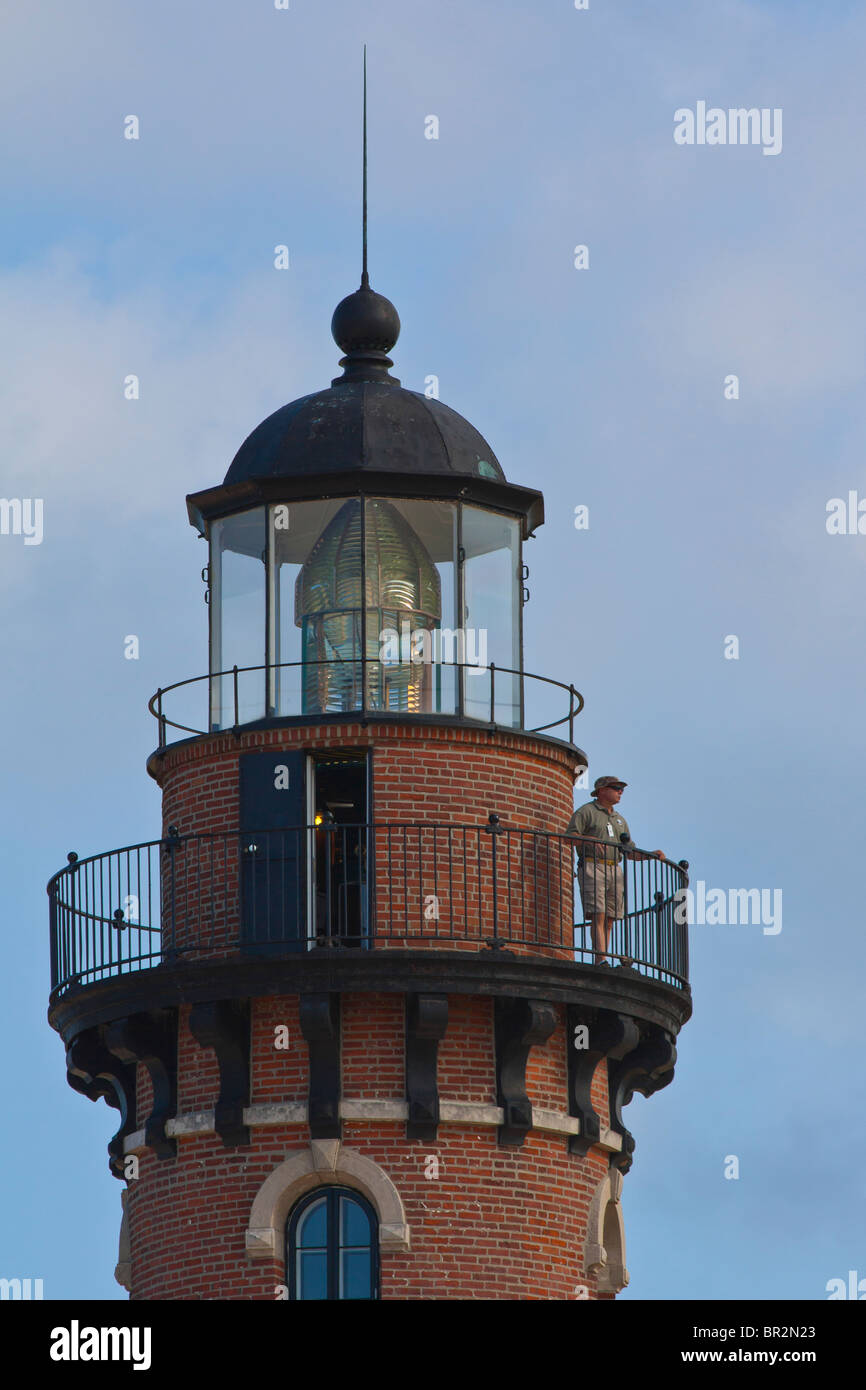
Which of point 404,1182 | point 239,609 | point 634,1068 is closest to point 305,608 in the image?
point 239,609

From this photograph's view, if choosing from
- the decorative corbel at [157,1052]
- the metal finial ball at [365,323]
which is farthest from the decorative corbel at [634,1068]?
the metal finial ball at [365,323]

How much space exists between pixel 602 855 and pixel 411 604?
3.27 meters

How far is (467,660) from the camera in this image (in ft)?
136

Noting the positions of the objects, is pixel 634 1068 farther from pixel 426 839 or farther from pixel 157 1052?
pixel 157 1052

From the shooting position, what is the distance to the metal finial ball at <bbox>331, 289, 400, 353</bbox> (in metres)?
42.9

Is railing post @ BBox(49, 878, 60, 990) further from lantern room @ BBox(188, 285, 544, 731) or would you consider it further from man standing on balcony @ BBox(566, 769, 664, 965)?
man standing on balcony @ BBox(566, 769, 664, 965)

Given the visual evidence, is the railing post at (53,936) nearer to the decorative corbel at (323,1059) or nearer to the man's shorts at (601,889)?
the decorative corbel at (323,1059)

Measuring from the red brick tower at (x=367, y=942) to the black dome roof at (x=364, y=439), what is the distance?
4 centimetres

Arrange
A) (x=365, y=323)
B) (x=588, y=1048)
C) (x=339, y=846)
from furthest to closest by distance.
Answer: (x=365, y=323) → (x=339, y=846) → (x=588, y=1048)

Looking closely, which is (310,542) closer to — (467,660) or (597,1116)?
(467,660)

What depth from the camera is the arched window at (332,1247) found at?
39.1 m

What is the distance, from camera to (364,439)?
41.6 metres
